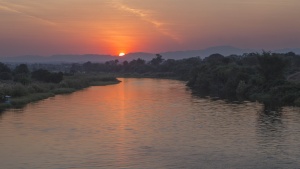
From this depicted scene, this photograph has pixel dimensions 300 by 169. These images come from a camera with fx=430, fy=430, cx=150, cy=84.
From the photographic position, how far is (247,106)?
37.4 metres

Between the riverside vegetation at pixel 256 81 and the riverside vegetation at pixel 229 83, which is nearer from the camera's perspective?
the riverside vegetation at pixel 229 83

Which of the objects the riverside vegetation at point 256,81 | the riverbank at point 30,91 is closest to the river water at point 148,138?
the riverbank at point 30,91

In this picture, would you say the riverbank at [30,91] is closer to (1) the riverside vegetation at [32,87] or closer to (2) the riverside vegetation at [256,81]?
(1) the riverside vegetation at [32,87]

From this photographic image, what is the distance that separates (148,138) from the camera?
72.2 ft

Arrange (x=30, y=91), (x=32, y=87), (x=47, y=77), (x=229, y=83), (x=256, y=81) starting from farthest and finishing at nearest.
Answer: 1. (x=47, y=77)
2. (x=229, y=83)
3. (x=256, y=81)
4. (x=32, y=87)
5. (x=30, y=91)

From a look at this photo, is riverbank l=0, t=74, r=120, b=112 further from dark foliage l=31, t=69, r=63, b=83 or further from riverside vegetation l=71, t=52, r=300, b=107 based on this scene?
riverside vegetation l=71, t=52, r=300, b=107

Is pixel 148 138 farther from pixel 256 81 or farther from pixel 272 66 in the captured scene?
pixel 272 66

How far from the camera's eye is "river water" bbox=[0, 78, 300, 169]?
1733 cm

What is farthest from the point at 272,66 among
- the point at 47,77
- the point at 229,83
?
the point at 47,77

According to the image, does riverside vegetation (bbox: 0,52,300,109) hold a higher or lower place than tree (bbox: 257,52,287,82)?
lower

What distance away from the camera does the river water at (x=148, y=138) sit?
1733cm

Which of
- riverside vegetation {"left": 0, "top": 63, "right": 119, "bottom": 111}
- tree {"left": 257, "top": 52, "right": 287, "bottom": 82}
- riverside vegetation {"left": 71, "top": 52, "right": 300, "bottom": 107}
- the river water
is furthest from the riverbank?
tree {"left": 257, "top": 52, "right": 287, "bottom": 82}

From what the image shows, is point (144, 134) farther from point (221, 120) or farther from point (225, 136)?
point (221, 120)

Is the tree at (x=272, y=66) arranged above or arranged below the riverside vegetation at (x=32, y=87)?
above
